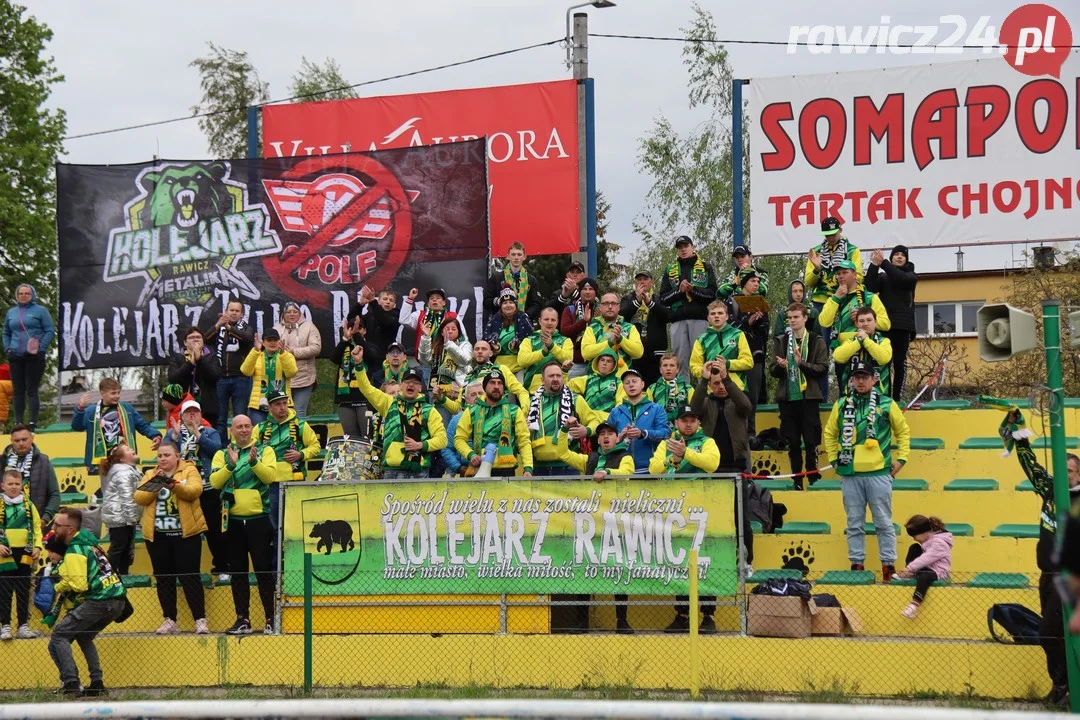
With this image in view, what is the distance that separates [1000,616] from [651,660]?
2742 mm

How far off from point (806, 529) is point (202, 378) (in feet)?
22.9

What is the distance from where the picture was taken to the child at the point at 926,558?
10797 millimetres

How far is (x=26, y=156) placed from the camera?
31.3 m

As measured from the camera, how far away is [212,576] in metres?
12.2

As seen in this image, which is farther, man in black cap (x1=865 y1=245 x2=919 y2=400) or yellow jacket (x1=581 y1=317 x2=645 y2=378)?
man in black cap (x1=865 y1=245 x2=919 y2=400)

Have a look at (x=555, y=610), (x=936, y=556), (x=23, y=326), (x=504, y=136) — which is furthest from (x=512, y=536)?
(x=504, y=136)

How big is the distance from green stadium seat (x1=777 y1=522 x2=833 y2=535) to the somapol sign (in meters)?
2.02

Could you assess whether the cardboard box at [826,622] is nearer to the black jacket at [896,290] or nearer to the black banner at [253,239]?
the black jacket at [896,290]

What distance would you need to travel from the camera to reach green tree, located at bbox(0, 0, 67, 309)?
3077cm

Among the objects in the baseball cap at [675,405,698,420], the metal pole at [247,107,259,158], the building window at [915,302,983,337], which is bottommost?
the baseball cap at [675,405,698,420]

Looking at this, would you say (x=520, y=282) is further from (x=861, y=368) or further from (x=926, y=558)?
(x=926, y=558)

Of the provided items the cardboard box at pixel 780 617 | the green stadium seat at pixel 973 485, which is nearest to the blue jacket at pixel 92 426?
the cardboard box at pixel 780 617

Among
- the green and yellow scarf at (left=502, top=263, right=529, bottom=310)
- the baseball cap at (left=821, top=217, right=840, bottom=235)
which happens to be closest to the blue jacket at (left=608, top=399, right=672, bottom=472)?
the green and yellow scarf at (left=502, top=263, right=529, bottom=310)

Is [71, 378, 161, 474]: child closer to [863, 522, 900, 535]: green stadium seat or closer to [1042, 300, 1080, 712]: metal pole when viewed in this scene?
[863, 522, 900, 535]: green stadium seat
